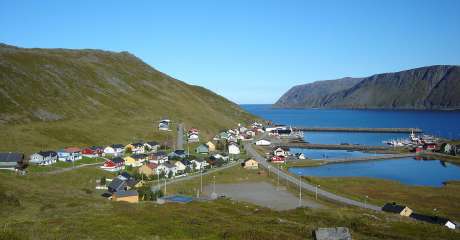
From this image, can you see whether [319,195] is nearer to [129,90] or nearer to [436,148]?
[436,148]

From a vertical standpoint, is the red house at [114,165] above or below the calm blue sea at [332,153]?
below

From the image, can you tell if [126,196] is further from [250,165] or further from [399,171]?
[399,171]

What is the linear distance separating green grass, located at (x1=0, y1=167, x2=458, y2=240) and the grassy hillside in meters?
44.2

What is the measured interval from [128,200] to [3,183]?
14.8 metres

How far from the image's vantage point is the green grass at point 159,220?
3247 cm

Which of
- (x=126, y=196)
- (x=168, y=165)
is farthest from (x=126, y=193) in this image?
(x=168, y=165)

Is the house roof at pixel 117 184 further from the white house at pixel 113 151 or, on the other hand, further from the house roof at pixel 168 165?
the white house at pixel 113 151

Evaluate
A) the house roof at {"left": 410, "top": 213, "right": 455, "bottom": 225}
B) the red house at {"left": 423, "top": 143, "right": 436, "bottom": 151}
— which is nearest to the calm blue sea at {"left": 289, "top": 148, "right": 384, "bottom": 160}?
the red house at {"left": 423, "top": 143, "right": 436, "bottom": 151}

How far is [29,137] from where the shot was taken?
96938mm

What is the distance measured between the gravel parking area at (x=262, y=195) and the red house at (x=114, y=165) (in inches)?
709

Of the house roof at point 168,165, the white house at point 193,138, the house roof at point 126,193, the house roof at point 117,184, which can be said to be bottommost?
the house roof at point 126,193

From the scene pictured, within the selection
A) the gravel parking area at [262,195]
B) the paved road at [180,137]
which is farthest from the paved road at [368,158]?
the gravel parking area at [262,195]

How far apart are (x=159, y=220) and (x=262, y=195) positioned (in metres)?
31.5

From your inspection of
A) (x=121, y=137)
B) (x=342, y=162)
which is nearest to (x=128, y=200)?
(x=121, y=137)
